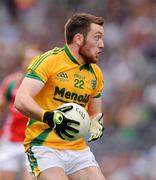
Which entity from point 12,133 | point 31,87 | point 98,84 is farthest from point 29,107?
point 12,133

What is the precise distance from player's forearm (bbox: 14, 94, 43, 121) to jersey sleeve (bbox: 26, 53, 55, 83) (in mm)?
225

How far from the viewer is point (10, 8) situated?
17.0m

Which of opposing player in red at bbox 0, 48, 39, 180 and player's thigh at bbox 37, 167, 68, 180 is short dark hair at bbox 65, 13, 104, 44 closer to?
player's thigh at bbox 37, 167, 68, 180

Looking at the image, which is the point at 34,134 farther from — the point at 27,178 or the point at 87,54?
the point at 27,178

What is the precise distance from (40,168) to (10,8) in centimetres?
1011

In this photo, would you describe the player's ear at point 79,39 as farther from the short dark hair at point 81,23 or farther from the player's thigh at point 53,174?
the player's thigh at point 53,174

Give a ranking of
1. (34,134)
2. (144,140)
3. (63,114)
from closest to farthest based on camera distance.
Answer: (63,114) → (34,134) → (144,140)

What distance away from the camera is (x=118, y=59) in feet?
47.8

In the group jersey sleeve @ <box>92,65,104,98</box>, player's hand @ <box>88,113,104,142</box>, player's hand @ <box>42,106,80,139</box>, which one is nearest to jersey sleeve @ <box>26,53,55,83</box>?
player's hand @ <box>42,106,80,139</box>

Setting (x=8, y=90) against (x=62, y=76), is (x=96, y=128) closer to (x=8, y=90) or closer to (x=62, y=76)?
(x=62, y=76)

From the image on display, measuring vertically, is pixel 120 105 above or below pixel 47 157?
above

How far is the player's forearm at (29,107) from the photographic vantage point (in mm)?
6973

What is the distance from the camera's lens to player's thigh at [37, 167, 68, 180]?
7.11 m

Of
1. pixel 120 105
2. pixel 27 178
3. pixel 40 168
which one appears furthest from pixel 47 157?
pixel 120 105
